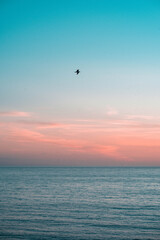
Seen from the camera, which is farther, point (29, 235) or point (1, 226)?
point (1, 226)

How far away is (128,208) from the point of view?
4122cm

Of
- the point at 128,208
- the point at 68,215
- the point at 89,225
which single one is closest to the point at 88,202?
the point at 128,208

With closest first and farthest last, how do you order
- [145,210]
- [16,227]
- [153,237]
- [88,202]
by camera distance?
[153,237]
[16,227]
[145,210]
[88,202]

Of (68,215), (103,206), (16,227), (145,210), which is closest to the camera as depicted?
(16,227)

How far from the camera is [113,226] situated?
101 feet

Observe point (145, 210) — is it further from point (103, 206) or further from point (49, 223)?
point (49, 223)

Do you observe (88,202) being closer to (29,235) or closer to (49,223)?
(49,223)

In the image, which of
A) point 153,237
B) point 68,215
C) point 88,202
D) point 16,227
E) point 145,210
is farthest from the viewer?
point 88,202

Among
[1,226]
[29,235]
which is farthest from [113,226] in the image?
[1,226]

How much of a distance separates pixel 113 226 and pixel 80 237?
17.7 feet

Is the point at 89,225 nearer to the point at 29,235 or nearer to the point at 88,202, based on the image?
the point at 29,235

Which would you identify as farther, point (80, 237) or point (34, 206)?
point (34, 206)

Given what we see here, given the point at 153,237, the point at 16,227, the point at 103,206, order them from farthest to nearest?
the point at 103,206 → the point at 16,227 → the point at 153,237

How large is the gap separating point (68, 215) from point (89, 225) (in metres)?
5.44
